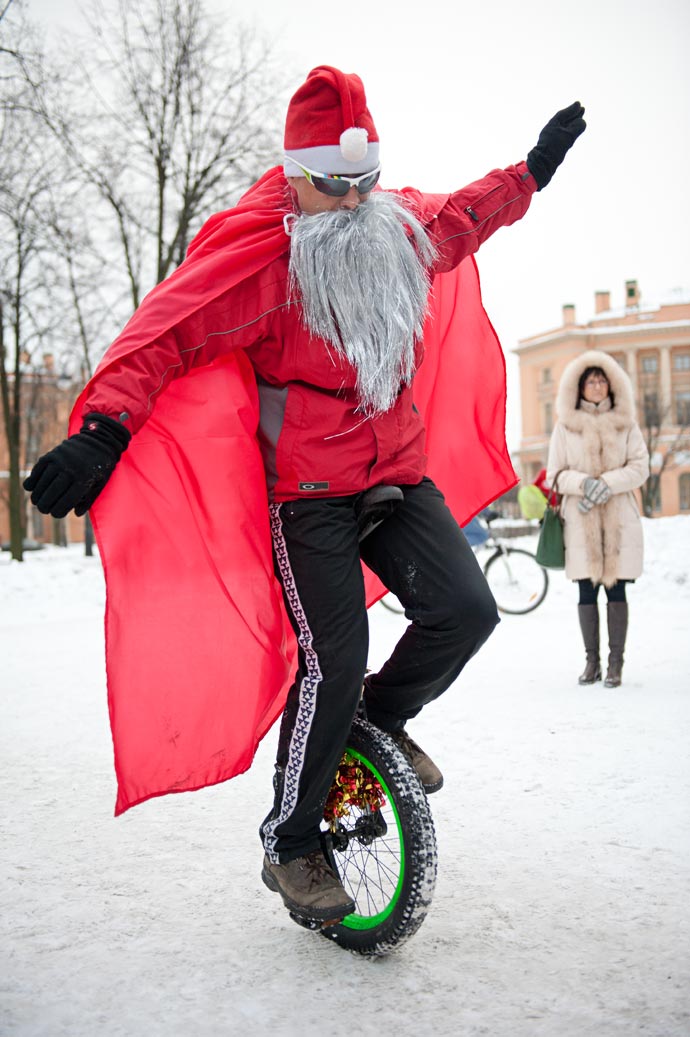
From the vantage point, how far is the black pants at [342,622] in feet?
9.58

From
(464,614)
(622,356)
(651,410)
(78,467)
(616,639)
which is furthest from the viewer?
(622,356)

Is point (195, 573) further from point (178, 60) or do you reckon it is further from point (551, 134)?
point (178, 60)

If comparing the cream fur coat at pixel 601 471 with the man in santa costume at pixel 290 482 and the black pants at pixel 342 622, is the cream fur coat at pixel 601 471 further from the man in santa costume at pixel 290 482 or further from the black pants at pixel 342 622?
the black pants at pixel 342 622

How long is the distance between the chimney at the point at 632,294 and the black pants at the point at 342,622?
266 ft

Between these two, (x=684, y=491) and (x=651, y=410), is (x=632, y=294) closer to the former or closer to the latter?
(x=684, y=491)

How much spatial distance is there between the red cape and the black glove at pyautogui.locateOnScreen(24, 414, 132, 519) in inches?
13.0

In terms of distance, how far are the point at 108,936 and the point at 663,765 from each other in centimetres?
279

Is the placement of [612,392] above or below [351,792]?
above

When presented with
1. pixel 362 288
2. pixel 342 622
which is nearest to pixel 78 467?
pixel 342 622

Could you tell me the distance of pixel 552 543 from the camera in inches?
305

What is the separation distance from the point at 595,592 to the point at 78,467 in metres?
5.56

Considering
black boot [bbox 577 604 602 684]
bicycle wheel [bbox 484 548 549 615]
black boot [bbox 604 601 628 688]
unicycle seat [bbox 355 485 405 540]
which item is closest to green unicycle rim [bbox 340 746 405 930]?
unicycle seat [bbox 355 485 405 540]

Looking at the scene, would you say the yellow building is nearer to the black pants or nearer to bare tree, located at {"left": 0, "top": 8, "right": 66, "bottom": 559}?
bare tree, located at {"left": 0, "top": 8, "right": 66, "bottom": 559}

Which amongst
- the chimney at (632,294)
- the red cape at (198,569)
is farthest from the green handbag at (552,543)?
the chimney at (632,294)
